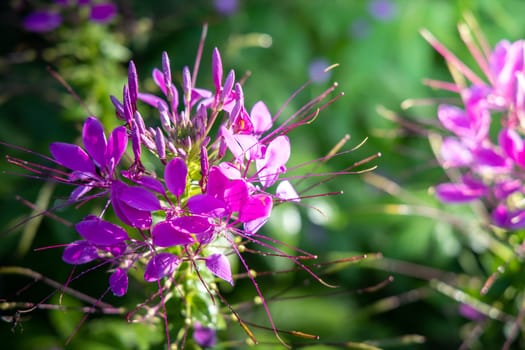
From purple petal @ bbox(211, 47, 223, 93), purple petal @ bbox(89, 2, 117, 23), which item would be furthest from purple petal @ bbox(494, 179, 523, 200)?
purple petal @ bbox(89, 2, 117, 23)

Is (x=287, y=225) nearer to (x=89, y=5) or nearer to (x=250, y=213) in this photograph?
(x=89, y=5)

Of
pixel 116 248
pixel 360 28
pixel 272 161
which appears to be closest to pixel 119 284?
pixel 116 248

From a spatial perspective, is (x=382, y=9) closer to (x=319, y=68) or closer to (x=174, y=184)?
(x=319, y=68)

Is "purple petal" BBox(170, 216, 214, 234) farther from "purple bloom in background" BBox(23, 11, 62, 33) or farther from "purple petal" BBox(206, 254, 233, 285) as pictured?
"purple bloom in background" BBox(23, 11, 62, 33)

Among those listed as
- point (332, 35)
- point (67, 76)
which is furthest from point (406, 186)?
point (67, 76)

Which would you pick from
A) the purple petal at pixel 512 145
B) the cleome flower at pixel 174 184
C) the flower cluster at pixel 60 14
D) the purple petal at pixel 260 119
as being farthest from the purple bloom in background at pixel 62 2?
the purple petal at pixel 512 145

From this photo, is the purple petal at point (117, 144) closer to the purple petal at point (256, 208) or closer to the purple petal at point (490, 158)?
the purple petal at point (256, 208)
